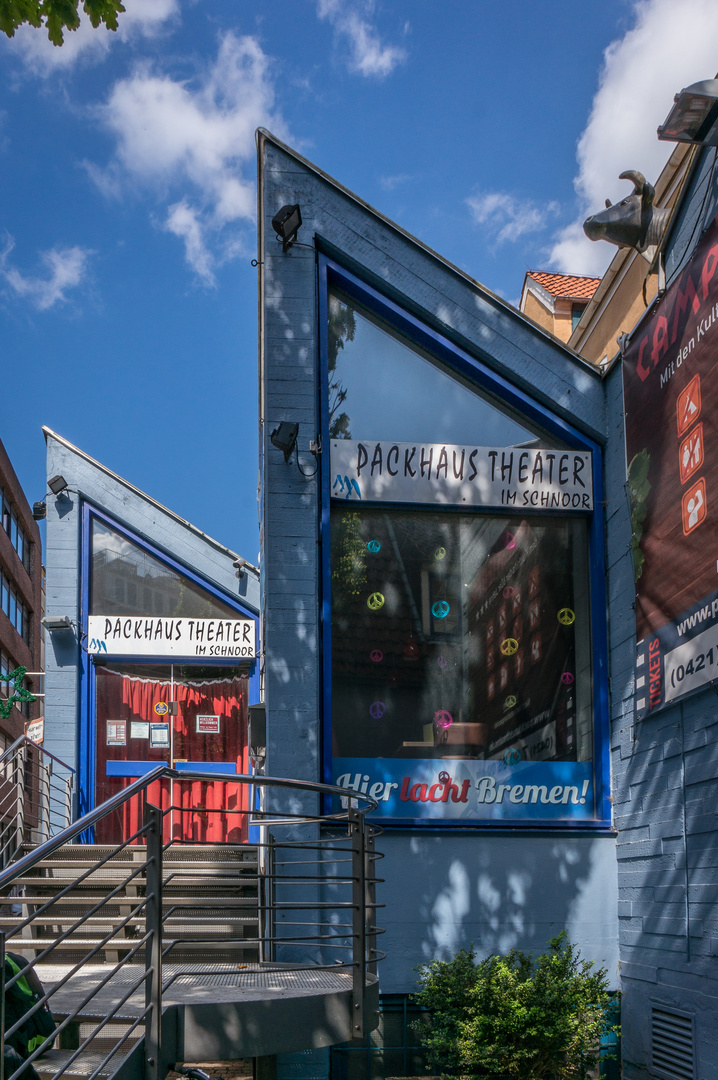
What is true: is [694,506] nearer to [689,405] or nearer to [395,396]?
[689,405]

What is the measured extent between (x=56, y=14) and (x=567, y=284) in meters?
14.3

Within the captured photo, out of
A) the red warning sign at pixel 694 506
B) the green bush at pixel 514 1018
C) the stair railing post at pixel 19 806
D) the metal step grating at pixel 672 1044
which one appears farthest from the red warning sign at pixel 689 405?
the stair railing post at pixel 19 806

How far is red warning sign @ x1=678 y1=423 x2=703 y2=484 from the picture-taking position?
6593mm

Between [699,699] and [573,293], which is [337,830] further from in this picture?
[573,293]

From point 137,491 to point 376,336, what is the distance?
6289mm

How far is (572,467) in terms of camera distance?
844 centimetres

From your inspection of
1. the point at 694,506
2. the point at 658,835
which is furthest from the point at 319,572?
the point at 658,835

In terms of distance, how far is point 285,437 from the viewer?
7793 millimetres

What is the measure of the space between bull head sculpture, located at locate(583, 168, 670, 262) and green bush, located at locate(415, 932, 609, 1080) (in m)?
5.27

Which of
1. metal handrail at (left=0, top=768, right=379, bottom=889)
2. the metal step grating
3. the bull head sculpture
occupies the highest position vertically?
the bull head sculpture

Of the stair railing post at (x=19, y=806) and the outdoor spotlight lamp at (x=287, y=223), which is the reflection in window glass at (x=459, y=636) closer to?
the outdoor spotlight lamp at (x=287, y=223)

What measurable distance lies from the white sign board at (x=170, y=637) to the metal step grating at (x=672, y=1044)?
813cm

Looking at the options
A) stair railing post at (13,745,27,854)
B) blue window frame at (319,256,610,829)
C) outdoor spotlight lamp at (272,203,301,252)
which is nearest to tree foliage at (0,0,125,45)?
outdoor spotlight lamp at (272,203,301,252)

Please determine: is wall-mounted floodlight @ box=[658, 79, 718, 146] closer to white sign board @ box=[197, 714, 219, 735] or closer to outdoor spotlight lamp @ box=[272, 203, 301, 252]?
outdoor spotlight lamp @ box=[272, 203, 301, 252]
